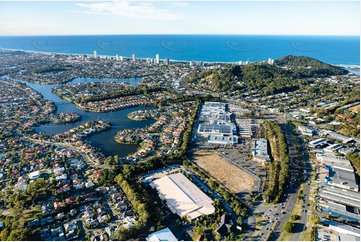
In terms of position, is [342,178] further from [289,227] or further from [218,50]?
[218,50]

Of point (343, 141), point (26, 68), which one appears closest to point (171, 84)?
point (343, 141)

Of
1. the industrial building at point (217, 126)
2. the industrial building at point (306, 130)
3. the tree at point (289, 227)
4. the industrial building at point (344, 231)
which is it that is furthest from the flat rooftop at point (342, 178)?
the industrial building at point (217, 126)

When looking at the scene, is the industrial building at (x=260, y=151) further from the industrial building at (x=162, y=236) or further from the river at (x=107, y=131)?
the river at (x=107, y=131)

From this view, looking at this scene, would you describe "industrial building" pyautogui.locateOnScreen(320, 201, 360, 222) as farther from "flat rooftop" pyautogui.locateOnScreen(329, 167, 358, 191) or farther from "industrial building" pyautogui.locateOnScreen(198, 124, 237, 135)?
"industrial building" pyautogui.locateOnScreen(198, 124, 237, 135)

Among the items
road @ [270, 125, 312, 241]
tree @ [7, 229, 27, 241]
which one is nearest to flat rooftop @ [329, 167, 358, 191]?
road @ [270, 125, 312, 241]

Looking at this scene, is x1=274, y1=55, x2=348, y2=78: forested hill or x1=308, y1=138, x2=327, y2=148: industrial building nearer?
x1=308, y1=138, x2=327, y2=148: industrial building
